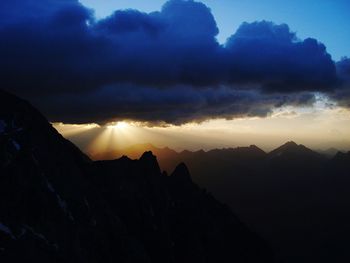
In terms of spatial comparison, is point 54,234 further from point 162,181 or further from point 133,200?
point 162,181

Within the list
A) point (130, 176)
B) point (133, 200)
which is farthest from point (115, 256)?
point (130, 176)

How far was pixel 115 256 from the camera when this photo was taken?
13538 centimetres

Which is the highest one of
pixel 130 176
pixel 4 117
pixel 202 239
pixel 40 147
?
pixel 4 117

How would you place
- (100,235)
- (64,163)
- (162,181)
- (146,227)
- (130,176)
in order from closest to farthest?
(100,235) → (64,163) → (146,227) → (130,176) → (162,181)

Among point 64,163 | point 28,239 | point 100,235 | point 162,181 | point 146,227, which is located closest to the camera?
point 28,239

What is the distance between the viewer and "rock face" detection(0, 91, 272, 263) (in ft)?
355

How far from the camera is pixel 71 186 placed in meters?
135

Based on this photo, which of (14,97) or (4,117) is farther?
(14,97)

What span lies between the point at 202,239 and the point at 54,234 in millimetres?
95102

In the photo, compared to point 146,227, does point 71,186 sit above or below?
above

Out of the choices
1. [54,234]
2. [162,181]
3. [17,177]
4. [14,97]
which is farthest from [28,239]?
[162,181]

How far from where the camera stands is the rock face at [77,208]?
10825 cm

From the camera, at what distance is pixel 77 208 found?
424ft

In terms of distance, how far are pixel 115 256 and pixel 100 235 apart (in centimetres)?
927
